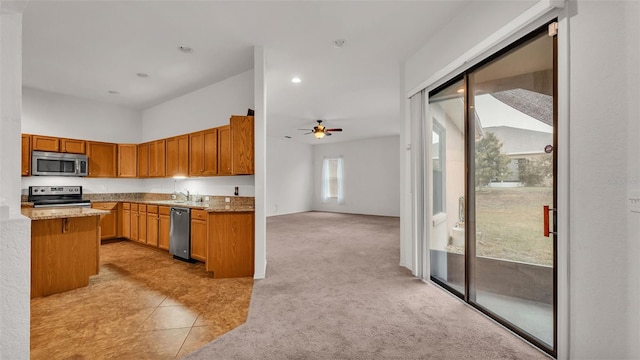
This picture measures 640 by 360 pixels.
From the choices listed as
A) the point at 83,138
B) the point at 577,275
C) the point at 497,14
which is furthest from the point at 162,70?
the point at 577,275

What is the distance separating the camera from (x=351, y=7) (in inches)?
110

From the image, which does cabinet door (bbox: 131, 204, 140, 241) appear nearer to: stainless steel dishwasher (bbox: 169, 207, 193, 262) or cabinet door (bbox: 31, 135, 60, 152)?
stainless steel dishwasher (bbox: 169, 207, 193, 262)

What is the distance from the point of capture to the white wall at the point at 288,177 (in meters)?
9.95

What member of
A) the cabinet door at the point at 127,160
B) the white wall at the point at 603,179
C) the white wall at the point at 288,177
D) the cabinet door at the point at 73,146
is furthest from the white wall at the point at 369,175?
the white wall at the point at 603,179

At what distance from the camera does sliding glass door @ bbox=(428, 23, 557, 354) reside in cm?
212

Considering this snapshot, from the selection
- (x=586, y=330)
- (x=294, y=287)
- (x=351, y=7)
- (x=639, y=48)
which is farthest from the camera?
(x=294, y=287)

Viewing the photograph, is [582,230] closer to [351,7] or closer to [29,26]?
[351,7]

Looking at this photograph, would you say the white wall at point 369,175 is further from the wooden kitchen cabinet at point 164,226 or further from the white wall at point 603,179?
the white wall at point 603,179

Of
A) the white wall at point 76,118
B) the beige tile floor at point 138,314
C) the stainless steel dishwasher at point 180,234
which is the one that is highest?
the white wall at point 76,118

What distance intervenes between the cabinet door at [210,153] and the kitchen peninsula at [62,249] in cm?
161

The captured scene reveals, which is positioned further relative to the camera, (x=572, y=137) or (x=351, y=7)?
(x=351, y=7)

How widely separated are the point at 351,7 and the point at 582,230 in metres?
2.61

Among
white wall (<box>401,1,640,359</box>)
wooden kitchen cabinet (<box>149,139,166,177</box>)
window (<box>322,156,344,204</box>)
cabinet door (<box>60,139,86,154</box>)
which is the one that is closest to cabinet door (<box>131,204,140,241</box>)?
wooden kitchen cabinet (<box>149,139,166,177</box>)

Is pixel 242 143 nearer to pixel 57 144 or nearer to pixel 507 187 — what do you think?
pixel 507 187
